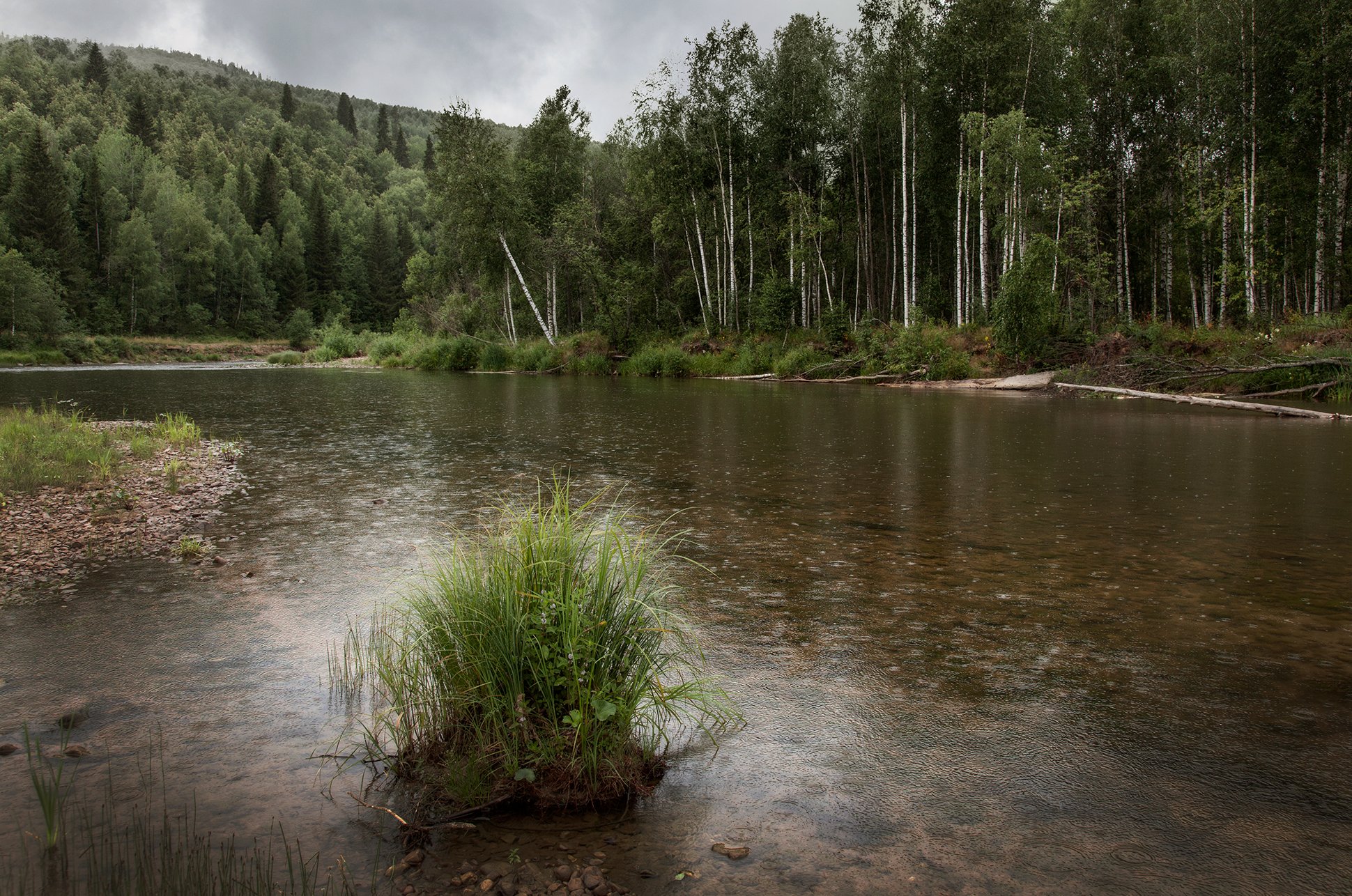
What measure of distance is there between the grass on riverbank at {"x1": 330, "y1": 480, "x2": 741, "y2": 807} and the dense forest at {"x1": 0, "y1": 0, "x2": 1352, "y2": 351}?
29.6m

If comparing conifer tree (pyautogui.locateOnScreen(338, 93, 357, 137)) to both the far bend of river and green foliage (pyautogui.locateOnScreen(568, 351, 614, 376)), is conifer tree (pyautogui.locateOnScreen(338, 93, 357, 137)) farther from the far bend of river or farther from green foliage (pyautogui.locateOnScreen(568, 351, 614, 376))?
the far bend of river

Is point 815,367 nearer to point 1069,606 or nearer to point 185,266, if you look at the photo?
point 1069,606

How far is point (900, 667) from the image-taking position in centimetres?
530

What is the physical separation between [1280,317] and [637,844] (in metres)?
38.1

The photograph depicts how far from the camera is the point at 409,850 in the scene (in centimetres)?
330

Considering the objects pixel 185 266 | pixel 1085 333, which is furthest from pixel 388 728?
pixel 185 266

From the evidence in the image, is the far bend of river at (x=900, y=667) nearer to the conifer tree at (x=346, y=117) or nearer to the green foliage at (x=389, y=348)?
the green foliage at (x=389, y=348)

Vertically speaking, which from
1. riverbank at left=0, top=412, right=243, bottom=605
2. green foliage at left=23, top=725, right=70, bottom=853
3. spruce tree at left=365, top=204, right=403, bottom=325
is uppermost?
spruce tree at left=365, top=204, right=403, bottom=325

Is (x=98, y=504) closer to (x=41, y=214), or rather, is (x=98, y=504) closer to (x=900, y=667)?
(x=900, y=667)

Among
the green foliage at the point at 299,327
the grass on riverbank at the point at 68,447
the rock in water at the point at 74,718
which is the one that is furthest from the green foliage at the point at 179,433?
the green foliage at the point at 299,327

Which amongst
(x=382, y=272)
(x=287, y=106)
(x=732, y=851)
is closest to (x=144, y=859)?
(x=732, y=851)

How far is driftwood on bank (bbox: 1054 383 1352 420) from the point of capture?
19672 millimetres

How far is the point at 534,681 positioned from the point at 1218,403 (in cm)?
2411

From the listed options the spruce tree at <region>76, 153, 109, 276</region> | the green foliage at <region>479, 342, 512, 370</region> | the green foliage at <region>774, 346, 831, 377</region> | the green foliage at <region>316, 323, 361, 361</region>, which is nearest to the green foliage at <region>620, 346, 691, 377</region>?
the green foliage at <region>774, 346, 831, 377</region>
